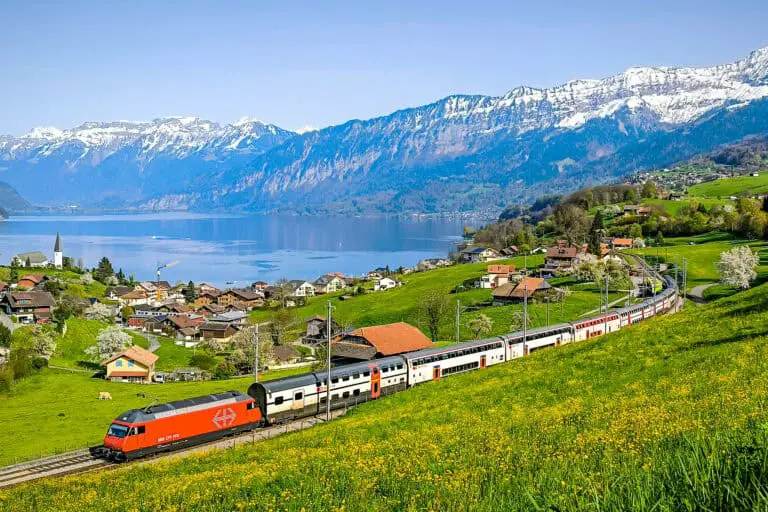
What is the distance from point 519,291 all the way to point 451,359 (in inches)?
1795

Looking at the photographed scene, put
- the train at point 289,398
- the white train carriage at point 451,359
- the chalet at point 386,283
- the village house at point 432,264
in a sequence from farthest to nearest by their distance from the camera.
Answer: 1. the village house at point 432,264
2. the chalet at point 386,283
3. the white train carriage at point 451,359
4. the train at point 289,398

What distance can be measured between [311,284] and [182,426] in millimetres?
116767

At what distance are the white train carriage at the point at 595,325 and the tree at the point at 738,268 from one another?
23.9m

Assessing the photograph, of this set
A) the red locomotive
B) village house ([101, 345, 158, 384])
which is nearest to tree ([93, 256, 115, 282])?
village house ([101, 345, 158, 384])

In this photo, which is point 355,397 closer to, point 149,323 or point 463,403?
point 463,403

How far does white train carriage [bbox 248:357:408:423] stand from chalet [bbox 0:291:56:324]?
64.3m

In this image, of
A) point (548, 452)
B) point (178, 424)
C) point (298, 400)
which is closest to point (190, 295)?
point (298, 400)

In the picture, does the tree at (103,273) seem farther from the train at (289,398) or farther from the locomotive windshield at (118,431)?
the locomotive windshield at (118,431)

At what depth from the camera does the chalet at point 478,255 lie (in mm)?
155625

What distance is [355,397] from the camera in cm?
3919

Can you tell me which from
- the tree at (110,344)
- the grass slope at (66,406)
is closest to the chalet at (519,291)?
the grass slope at (66,406)

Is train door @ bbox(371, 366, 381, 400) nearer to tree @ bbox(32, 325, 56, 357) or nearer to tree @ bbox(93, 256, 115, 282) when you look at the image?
tree @ bbox(32, 325, 56, 357)

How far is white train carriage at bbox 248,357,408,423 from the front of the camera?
34.9 meters

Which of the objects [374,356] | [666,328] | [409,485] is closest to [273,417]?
[374,356]
